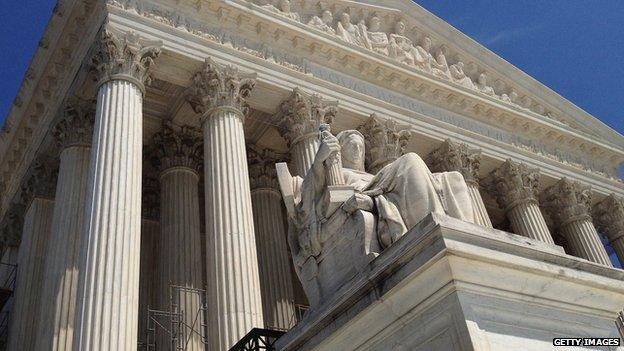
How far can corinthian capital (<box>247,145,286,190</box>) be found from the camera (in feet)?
70.0

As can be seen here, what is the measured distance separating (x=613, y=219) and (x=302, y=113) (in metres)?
17.0

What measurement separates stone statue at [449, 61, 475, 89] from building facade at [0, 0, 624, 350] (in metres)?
0.10

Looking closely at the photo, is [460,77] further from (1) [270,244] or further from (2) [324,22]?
(1) [270,244]

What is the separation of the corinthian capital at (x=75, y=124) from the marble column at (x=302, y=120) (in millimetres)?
5575

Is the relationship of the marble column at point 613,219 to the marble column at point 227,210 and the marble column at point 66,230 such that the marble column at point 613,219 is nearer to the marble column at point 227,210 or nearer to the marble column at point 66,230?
the marble column at point 227,210

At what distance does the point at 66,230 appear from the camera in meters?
15.4

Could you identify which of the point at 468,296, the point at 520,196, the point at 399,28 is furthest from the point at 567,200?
the point at 468,296

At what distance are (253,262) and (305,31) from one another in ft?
29.8

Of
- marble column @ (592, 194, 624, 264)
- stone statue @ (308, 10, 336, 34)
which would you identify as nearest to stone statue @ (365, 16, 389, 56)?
stone statue @ (308, 10, 336, 34)

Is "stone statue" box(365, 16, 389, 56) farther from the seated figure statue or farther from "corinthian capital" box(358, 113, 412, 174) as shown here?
the seated figure statue

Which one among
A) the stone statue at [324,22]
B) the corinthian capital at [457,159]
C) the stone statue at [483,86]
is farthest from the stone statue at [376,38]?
the stone statue at [483,86]

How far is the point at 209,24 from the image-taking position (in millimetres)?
18422

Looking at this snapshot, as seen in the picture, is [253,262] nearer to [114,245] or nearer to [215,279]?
[215,279]

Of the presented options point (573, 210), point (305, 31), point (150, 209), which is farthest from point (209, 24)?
point (573, 210)
